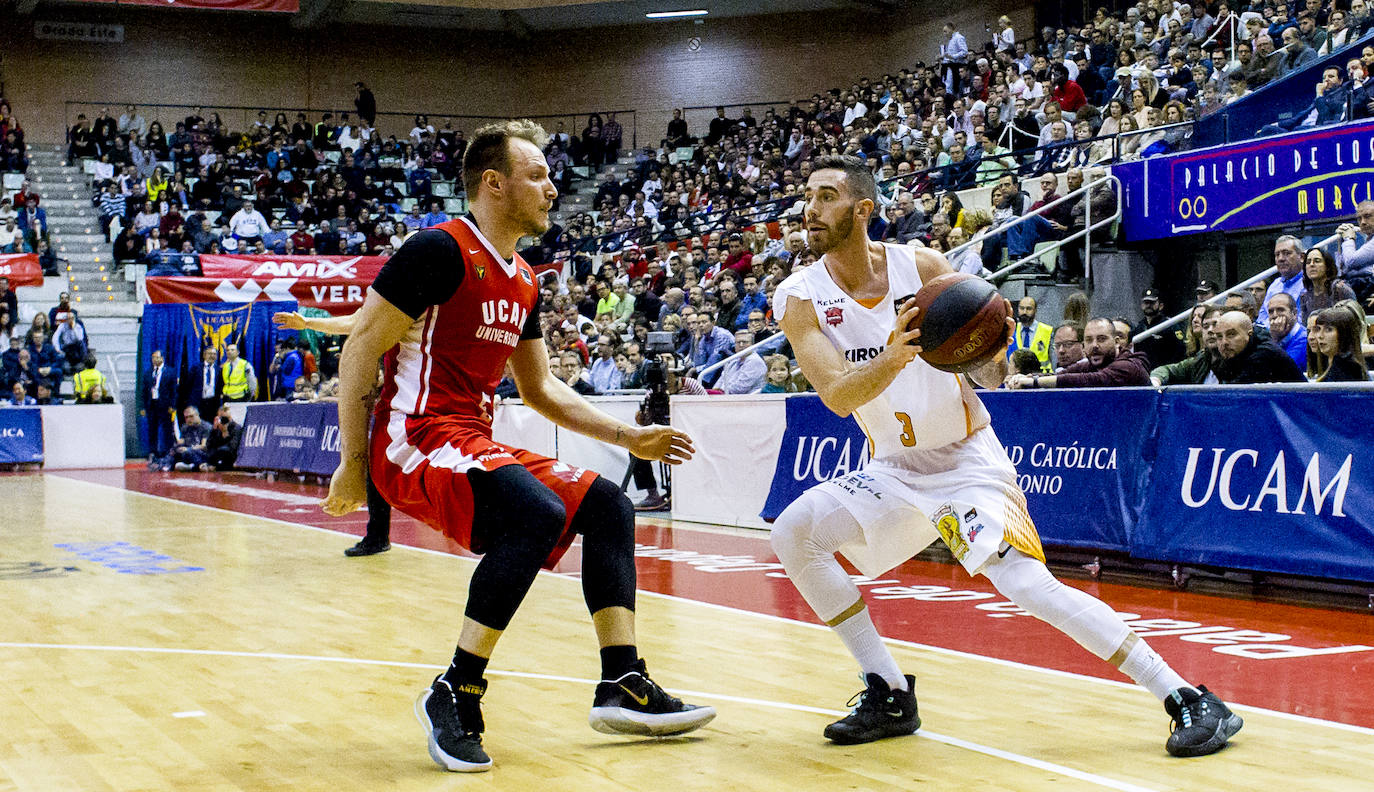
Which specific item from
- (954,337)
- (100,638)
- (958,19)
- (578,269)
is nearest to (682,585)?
(100,638)

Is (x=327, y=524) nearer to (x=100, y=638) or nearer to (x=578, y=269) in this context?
(x=100, y=638)

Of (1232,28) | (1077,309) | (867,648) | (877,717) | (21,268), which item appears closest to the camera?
(877,717)

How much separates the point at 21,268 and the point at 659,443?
25324 mm

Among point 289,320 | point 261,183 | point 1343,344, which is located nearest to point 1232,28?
point 1343,344

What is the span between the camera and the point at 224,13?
34125 mm

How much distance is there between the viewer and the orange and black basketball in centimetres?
393

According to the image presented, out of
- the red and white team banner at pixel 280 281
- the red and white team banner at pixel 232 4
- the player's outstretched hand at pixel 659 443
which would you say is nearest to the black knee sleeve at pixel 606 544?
the player's outstretched hand at pixel 659 443

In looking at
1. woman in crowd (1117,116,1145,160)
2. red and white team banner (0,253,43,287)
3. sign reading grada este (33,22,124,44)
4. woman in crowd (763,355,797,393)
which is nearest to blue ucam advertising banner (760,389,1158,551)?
woman in crowd (763,355,797,393)

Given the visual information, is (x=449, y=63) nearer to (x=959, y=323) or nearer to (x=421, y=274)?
(x=421, y=274)

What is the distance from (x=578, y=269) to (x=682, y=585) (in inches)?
654

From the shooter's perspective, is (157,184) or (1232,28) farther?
(157,184)

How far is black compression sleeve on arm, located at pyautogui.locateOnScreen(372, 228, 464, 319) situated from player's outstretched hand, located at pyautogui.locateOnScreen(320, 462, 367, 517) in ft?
1.60

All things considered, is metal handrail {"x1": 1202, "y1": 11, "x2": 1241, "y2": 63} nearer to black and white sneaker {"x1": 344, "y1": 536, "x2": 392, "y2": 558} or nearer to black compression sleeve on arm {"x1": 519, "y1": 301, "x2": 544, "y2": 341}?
black and white sneaker {"x1": 344, "y1": 536, "x2": 392, "y2": 558}

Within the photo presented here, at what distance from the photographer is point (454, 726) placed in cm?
398
